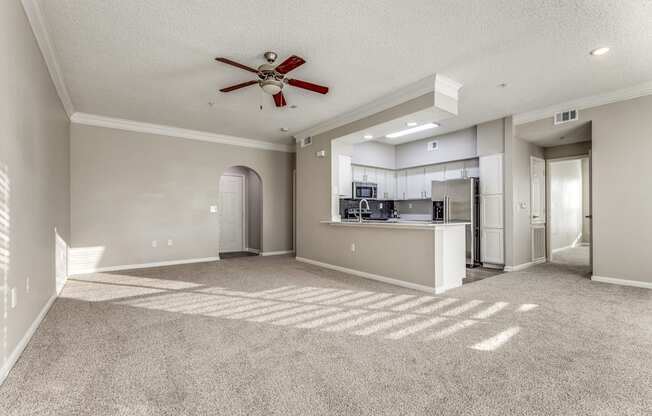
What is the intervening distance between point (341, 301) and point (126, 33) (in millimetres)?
3555

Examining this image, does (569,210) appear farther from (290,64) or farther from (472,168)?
(290,64)

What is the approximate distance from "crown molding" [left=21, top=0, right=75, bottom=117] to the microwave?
517 cm

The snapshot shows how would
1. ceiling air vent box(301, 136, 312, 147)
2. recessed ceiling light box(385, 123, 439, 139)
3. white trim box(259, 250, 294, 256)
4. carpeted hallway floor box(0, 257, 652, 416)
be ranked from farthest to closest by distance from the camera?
white trim box(259, 250, 294, 256)
ceiling air vent box(301, 136, 312, 147)
recessed ceiling light box(385, 123, 439, 139)
carpeted hallway floor box(0, 257, 652, 416)

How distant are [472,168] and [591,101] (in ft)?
7.36

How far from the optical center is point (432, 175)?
7.45 m

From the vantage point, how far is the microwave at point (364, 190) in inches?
279

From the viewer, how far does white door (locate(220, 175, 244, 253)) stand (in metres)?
8.35

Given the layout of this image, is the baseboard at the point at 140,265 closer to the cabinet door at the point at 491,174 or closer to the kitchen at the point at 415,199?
the kitchen at the point at 415,199

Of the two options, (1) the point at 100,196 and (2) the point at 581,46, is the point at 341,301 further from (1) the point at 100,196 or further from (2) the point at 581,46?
(1) the point at 100,196

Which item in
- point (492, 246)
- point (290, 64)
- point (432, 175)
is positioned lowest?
point (492, 246)

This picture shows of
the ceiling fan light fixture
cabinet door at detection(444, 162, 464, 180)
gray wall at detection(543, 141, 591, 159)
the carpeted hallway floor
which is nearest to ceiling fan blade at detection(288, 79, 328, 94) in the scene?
the ceiling fan light fixture

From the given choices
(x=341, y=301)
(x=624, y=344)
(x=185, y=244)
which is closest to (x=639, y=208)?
(x=624, y=344)

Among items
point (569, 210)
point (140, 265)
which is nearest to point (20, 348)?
point (140, 265)

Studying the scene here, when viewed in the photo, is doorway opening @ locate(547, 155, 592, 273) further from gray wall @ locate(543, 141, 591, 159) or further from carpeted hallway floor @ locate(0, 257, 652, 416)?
carpeted hallway floor @ locate(0, 257, 652, 416)
